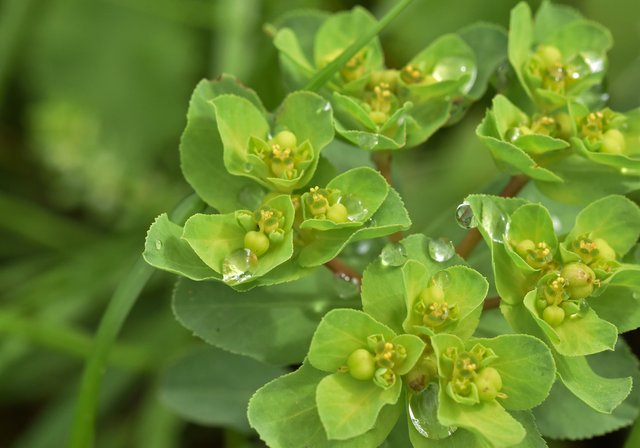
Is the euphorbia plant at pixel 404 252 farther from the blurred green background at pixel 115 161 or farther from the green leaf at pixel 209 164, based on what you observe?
the blurred green background at pixel 115 161

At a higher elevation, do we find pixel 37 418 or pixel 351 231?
pixel 351 231

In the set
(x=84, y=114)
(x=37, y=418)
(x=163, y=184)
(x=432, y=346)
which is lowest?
(x=37, y=418)

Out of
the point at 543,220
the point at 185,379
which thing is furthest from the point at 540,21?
the point at 185,379

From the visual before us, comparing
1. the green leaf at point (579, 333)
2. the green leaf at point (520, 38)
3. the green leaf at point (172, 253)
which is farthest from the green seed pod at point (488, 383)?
the green leaf at point (520, 38)

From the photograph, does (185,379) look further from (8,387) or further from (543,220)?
(543,220)

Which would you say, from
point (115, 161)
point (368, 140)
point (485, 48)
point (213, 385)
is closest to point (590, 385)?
point (368, 140)

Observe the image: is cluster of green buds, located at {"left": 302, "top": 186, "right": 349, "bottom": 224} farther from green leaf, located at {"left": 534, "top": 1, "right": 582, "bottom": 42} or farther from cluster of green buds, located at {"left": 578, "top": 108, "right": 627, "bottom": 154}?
green leaf, located at {"left": 534, "top": 1, "right": 582, "bottom": 42}

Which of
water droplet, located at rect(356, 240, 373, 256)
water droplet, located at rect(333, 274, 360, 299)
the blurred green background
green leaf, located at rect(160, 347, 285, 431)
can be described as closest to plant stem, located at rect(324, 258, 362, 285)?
water droplet, located at rect(333, 274, 360, 299)

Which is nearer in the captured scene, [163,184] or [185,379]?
[185,379]
